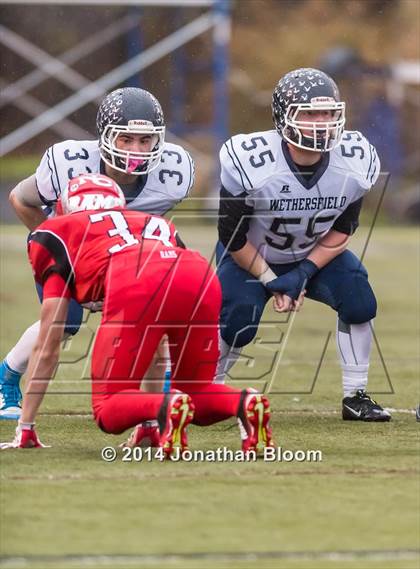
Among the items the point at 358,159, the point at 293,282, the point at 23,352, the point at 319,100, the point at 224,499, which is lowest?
the point at 23,352

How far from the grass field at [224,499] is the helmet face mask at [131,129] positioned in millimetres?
1062

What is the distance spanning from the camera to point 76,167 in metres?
5.43

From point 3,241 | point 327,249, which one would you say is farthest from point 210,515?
point 3,241

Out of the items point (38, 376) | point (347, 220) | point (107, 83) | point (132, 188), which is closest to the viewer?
point (38, 376)

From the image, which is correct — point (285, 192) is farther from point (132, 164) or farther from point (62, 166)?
point (62, 166)

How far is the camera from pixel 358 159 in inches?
219

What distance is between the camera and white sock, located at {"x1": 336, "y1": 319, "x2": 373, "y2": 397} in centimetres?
559

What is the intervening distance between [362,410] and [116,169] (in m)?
1.40

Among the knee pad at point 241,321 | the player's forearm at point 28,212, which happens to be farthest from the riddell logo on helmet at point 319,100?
the player's forearm at point 28,212

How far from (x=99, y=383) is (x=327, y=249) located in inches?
60.1

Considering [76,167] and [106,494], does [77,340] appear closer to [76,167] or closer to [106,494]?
[76,167]

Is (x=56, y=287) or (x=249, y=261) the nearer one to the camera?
(x=56, y=287)

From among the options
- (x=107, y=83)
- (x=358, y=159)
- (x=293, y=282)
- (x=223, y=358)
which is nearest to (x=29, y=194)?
(x=223, y=358)

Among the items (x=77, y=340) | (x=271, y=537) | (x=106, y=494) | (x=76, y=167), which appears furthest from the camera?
(x=77, y=340)
